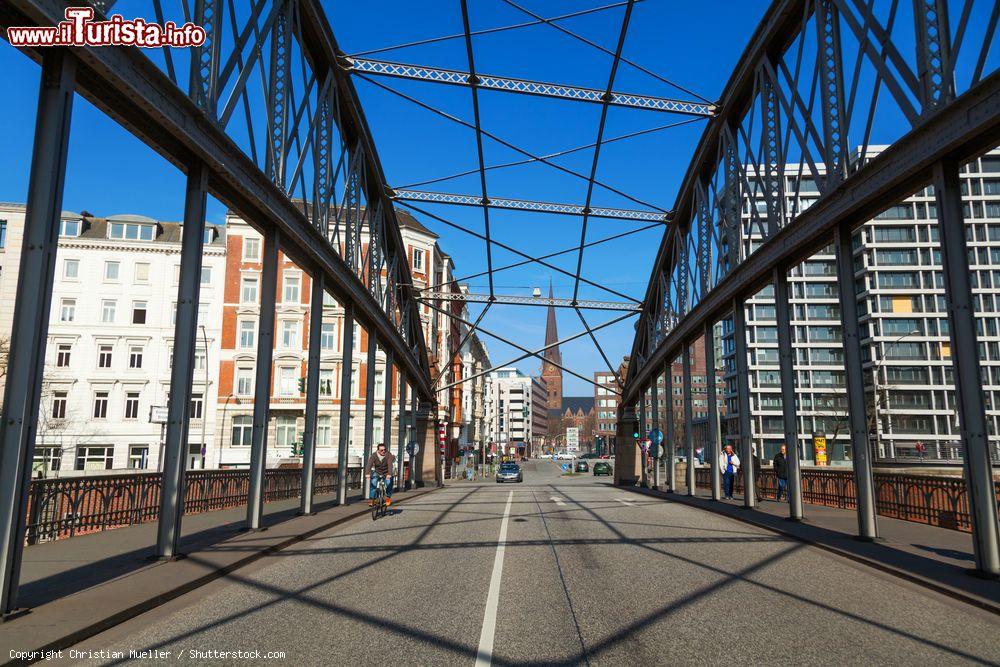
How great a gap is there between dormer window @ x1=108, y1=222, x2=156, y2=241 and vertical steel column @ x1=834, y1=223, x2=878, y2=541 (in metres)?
54.2

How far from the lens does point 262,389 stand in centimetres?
1375

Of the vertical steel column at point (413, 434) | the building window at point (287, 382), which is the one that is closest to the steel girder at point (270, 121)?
the vertical steel column at point (413, 434)

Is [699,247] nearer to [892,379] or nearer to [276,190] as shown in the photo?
[276,190]

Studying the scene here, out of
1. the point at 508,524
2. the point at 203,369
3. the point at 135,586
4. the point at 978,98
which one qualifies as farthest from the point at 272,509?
the point at 203,369

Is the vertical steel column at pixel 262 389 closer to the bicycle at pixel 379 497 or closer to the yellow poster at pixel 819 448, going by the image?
the bicycle at pixel 379 497

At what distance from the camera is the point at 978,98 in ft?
29.6

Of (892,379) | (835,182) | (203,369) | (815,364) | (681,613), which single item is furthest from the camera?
(815,364)

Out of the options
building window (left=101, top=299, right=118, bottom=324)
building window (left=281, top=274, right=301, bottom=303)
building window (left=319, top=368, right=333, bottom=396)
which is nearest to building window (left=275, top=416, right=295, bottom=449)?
building window (left=319, top=368, right=333, bottom=396)

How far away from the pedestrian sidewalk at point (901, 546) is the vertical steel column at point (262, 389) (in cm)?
1019

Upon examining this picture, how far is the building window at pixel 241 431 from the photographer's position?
50.5m

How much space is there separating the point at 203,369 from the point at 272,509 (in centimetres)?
3617

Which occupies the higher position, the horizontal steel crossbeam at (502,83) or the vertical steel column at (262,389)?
the horizontal steel crossbeam at (502,83)

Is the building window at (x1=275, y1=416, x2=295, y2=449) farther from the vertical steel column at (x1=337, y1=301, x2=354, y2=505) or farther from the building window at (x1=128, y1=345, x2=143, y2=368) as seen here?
the vertical steel column at (x1=337, y1=301, x2=354, y2=505)

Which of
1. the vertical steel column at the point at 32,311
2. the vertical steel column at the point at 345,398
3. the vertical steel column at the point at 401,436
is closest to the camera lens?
the vertical steel column at the point at 32,311
